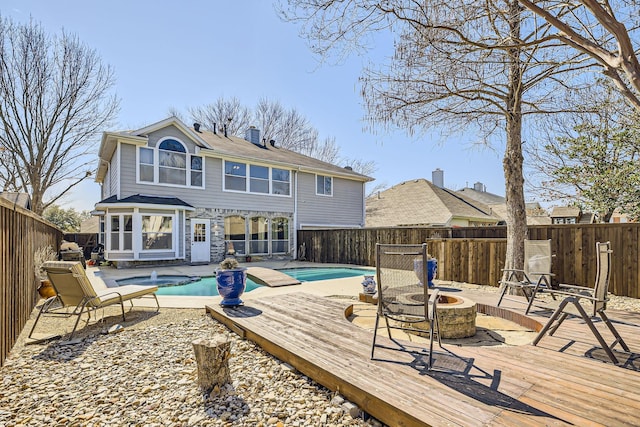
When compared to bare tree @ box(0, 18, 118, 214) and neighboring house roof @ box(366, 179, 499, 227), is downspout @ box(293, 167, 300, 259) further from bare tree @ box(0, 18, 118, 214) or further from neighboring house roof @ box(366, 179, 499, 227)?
bare tree @ box(0, 18, 118, 214)

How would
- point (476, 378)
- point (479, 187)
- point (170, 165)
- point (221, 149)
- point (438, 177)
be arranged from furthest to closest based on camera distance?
point (479, 187) → point (438, 177) → point (221, 149) → point (170, 165) → point (476, 378)

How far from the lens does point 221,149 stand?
14.4 meters

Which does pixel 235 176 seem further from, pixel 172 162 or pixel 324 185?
pixel 324 185

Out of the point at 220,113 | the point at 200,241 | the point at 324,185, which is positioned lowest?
the point at 200,241

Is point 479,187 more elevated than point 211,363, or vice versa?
point 479,187

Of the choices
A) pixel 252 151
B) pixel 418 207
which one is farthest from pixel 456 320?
pixel 418 207

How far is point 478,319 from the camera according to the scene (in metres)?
5.10

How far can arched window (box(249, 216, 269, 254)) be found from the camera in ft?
50.4

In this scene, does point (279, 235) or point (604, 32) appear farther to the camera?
point (279, 235)

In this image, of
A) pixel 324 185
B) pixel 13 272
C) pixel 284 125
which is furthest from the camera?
pixel 284 125

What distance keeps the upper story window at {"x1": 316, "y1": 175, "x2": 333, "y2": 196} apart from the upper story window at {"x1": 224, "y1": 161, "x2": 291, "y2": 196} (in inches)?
70.6

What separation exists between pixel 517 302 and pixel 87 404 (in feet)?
18.5

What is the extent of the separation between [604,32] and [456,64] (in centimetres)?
189

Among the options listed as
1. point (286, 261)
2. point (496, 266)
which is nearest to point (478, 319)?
point (496, 266)
